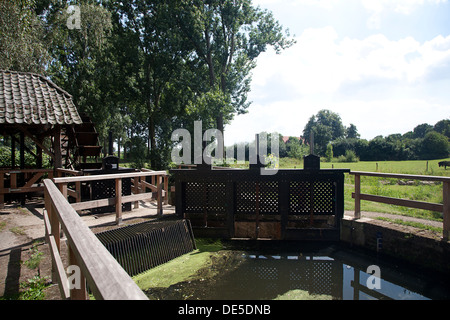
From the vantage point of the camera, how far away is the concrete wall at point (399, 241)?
4.82 meters

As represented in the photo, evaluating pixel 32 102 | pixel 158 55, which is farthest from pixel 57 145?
pixel 158 55

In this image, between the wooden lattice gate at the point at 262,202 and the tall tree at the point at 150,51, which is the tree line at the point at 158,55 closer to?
the tall tree at the point at 150,51

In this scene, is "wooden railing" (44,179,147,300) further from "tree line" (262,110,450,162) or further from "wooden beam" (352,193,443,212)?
"tree line" (262,110,450,162)

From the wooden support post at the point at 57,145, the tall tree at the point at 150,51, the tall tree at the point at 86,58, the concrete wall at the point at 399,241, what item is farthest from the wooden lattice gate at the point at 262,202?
the tall tree at the point at 86,58

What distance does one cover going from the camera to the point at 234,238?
6812 millimetres

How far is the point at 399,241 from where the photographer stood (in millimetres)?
5402

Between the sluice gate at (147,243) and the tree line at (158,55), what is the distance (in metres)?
13.1

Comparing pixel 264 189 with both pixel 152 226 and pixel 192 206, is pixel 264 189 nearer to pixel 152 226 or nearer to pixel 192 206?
pixel 192 206

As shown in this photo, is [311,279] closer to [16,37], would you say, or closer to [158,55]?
[16,37]

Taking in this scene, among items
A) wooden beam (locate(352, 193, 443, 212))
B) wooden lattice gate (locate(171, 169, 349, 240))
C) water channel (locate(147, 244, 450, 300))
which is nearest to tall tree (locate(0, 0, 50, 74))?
wooden lattice gate (locate(171, 169, 349, 240))

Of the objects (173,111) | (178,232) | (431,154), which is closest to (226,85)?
(173,111)

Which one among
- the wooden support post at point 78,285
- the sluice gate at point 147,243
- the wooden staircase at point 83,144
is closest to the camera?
the wooden support post at point 78,285

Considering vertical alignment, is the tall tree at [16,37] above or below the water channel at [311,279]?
above

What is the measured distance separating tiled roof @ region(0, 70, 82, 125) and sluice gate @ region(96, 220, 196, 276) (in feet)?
14.3
